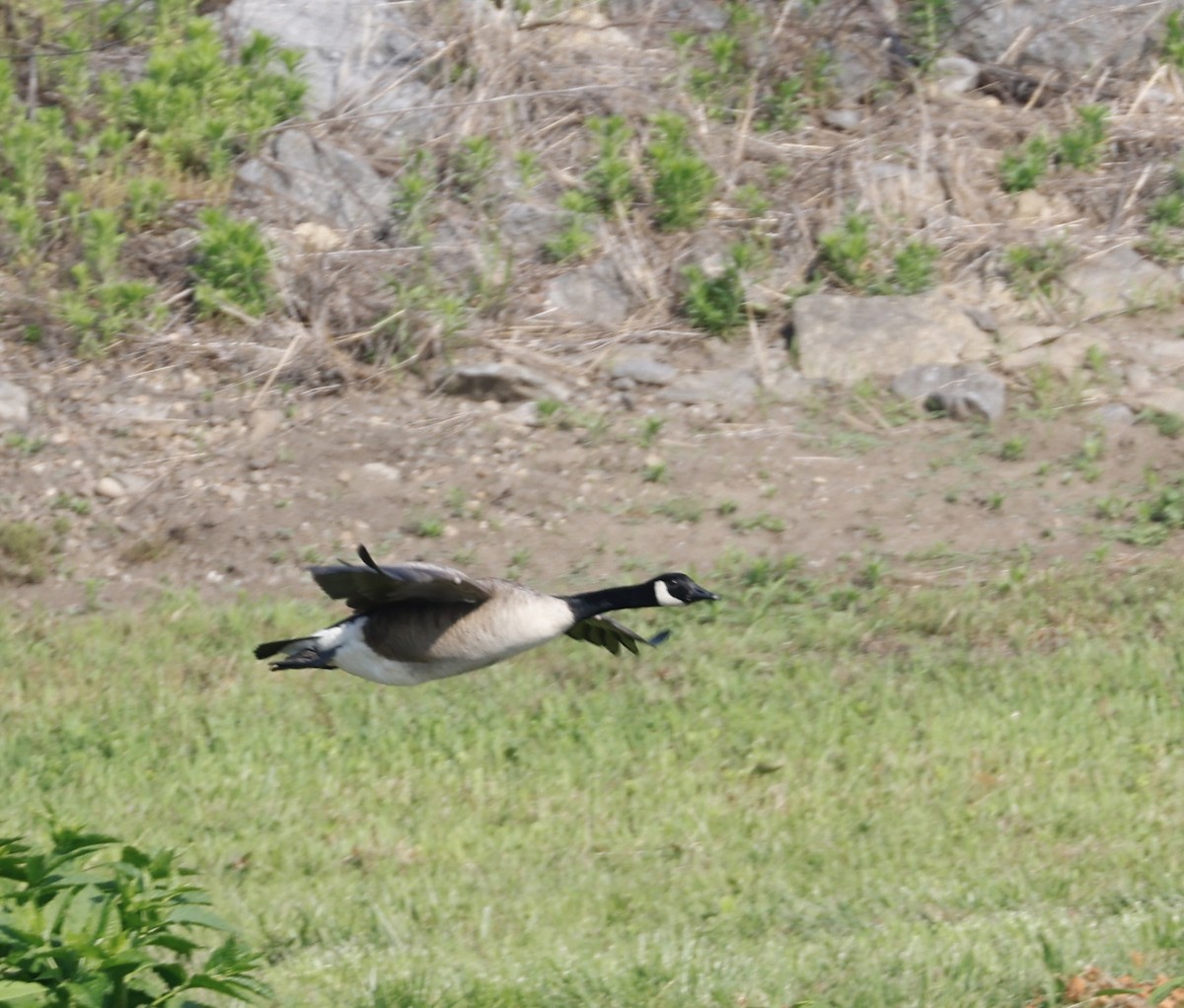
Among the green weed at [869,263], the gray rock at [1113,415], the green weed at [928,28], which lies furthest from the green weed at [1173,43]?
the gray rock at [1113,415]

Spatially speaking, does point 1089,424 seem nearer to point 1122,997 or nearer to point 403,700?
point 403,700

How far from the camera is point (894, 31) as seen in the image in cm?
1298

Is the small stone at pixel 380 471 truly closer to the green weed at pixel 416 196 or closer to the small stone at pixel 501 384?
the small stone at pixel 501 384

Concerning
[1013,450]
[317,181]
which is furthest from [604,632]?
[317,181]

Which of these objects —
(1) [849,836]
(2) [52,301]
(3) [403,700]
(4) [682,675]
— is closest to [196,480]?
(2) [52,301]

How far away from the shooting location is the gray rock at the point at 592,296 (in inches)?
445

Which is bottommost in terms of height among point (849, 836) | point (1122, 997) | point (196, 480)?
point (196, 480)

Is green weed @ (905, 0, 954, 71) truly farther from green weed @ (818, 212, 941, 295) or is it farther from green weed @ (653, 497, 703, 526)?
green weed @ (653, 497, 703, 526)

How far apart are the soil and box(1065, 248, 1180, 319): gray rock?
3.05 ft

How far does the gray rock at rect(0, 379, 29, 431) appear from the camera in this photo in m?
10.3

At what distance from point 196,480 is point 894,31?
20.6 feet

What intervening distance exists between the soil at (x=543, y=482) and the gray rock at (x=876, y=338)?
0.77 ft

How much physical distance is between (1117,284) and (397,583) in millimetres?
8008

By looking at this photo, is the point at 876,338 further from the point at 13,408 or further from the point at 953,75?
the point at 13,408
